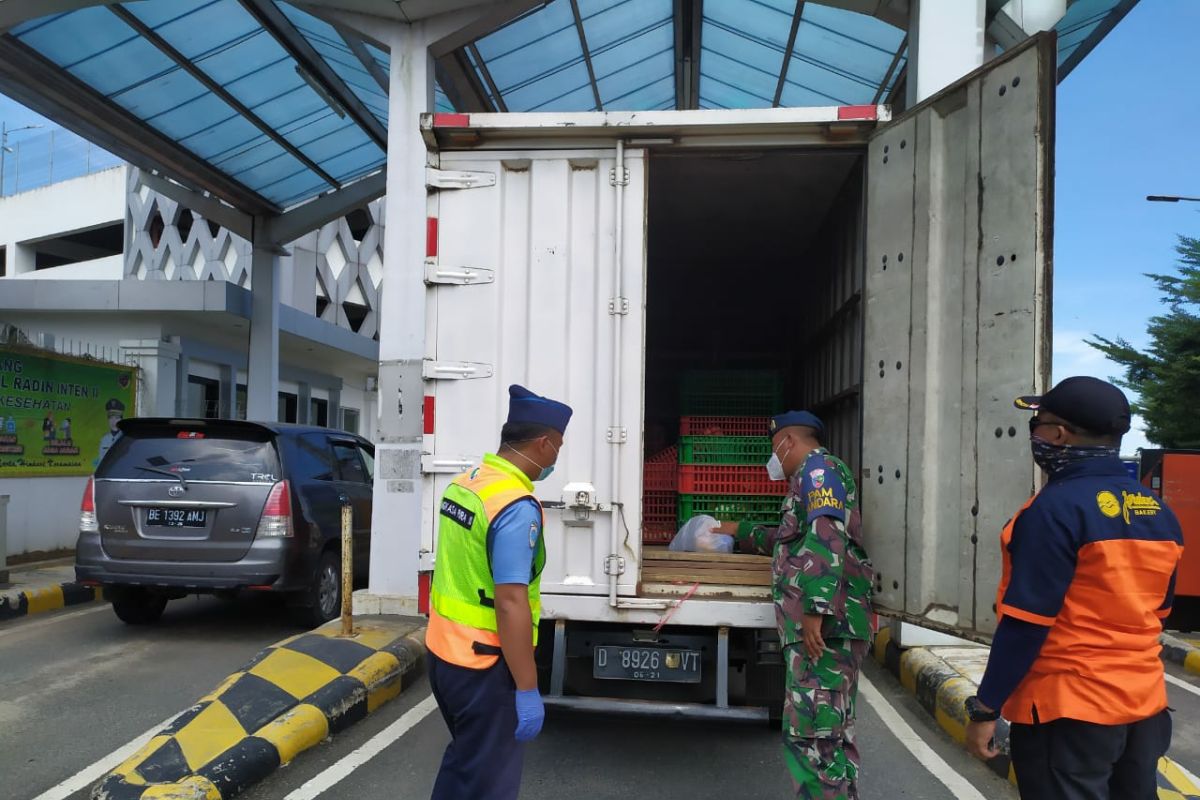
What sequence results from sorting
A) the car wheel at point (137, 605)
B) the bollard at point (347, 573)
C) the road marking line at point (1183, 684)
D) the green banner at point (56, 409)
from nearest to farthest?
1. the bollard at point (347, 573)
2. the road marking line at point (1183, 684)
3. the car wheel at point (137, 605)
4. the green banner at point (56, 409)

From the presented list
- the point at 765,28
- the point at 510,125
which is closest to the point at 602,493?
the point at 510,125

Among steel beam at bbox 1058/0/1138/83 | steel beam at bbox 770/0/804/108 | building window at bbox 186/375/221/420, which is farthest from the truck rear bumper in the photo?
building window at bbox 186/375/221/420

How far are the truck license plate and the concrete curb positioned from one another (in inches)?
197

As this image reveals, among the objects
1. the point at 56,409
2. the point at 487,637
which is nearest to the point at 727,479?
the point at 487,637

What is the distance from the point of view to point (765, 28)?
9.59 meters

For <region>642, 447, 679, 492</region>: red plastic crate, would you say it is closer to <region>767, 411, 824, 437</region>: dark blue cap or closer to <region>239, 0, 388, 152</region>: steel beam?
<region>767, 411, 824, 437</region>: dark blue cap

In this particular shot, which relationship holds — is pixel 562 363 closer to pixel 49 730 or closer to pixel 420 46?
pixel 49 730

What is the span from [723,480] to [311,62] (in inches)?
302

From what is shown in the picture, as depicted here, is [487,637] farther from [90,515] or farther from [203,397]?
[203,397]

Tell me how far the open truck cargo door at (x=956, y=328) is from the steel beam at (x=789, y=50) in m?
5.59

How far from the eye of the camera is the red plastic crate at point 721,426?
5469mm

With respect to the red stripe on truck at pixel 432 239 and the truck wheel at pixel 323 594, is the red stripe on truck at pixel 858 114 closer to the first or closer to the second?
the red stripe on truck at pixel 432 239

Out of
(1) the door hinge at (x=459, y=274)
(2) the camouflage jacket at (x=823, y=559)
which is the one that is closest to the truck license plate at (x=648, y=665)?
(2) the camouflage jacket at (x=823, y=559)

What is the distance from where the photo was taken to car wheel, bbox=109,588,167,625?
280 inches
